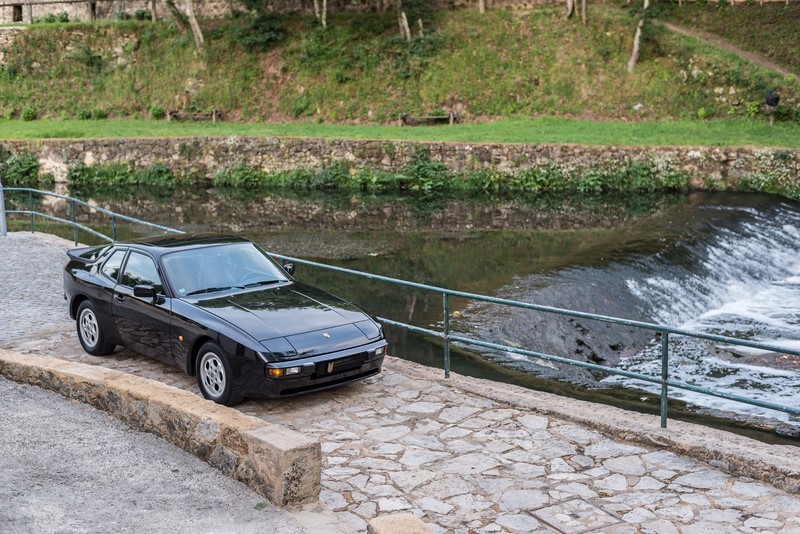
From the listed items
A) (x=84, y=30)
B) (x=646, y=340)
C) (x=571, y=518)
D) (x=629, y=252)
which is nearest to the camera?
(x=571, y=518)

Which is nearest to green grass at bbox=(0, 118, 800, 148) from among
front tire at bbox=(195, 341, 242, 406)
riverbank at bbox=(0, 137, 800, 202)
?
riverbank at bbox=(0, 137, 800, 202)

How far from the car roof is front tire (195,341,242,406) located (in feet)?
5.38

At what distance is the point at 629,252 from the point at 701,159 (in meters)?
10.3

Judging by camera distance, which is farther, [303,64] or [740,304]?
[303,64]

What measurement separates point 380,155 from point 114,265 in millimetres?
21676

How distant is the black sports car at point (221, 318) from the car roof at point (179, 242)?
0.04ft

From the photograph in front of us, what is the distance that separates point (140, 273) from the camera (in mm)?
10266

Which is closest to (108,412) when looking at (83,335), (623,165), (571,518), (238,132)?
(83,335)

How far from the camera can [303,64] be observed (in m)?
41.6

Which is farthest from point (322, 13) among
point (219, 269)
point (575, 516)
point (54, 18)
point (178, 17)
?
point (575, 516)

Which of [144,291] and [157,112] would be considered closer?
[144,291]

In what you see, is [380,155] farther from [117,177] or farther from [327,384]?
[327,384]

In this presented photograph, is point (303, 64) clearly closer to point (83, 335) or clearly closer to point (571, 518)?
point (83, 335)

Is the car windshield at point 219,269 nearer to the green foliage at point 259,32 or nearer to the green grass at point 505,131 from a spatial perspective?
the green grass at point 505,131
